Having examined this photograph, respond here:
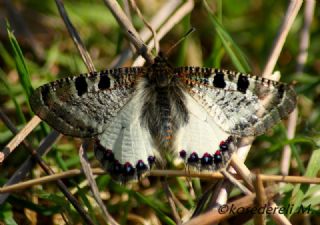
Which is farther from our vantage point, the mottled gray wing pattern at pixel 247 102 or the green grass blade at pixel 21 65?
the green grass blade at pixel 21 65

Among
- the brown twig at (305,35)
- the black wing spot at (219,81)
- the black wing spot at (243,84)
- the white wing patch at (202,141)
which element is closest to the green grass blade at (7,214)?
the white wing patch at (202,141)

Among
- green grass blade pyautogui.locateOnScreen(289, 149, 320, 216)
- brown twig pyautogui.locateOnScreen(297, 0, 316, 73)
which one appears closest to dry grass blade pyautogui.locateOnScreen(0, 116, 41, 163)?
green grass blade pyautogui.locateOnScreen(289, 149, 320, 216)

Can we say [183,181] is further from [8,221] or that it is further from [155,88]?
[8,221]

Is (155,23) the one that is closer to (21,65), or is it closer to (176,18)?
(176,18)

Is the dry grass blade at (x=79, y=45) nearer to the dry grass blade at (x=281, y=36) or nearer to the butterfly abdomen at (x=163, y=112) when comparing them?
the butterfly abdomen at (x=163, y=112)

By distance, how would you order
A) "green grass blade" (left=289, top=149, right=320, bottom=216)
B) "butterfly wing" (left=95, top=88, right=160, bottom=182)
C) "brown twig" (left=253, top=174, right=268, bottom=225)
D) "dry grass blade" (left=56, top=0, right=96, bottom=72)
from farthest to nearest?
"dry grass blade" (left=56, top=0, right=96, bottom=72) < "green grass blade" (left=289, top=149, right=320, bottom=216) < "butterfly wing" (left=95, top=88, right=160, bottom=182) < "brown twig" (left=253, top=174, right=268, bottom=225)

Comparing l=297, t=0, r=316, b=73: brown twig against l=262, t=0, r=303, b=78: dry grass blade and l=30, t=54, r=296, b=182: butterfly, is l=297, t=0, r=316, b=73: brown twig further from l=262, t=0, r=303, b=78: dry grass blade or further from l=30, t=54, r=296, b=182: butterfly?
l=30, t=54, r=296, b=182: butterfly

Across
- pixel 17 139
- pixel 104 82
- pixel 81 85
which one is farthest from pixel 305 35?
pixel 17 139

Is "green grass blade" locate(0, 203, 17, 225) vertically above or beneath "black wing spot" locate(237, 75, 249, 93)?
beneath

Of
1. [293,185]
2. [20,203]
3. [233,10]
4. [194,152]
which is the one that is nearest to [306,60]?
[233,10]
